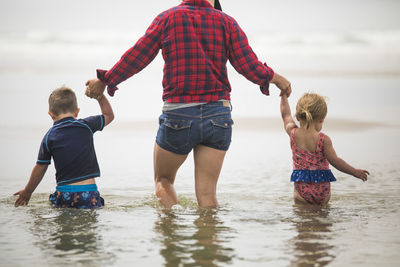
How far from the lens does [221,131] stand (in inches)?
149

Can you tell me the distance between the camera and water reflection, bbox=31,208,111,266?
2.74 m

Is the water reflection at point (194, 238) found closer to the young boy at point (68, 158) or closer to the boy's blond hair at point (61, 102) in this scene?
the young boy at point (68, 158)

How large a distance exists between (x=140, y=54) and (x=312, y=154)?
56.0 inches

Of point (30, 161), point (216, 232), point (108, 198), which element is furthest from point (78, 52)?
point (216, 232)

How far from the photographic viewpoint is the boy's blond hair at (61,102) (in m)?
3.97

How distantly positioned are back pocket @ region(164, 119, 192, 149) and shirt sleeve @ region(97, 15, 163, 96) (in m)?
0.43

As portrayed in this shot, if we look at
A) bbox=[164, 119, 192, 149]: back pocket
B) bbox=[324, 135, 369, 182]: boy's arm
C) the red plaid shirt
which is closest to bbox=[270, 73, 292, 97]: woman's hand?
the red plaid shirt

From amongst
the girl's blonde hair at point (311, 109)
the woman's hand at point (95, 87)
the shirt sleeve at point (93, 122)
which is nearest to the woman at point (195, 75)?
the woman's hand at point (95, 87)

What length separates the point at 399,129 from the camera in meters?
8.53

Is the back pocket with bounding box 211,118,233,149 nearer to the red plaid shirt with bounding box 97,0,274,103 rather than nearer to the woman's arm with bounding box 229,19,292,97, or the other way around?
the red plaid shirt with bounding box 97,0,274,103

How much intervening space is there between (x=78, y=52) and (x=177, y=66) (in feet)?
45.6

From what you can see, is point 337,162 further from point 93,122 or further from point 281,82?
point 93,122

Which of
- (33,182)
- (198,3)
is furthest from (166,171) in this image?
(198,3)

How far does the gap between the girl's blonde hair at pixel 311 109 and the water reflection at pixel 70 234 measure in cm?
162
